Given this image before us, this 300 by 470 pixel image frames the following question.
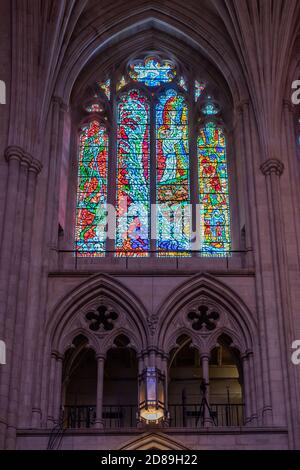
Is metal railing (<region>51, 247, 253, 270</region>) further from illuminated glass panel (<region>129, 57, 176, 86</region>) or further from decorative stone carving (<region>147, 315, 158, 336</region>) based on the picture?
illuminated glass panel (<region>129, 57, 176, 86</region>)

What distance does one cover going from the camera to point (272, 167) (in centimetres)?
2286

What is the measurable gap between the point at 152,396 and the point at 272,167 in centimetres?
657

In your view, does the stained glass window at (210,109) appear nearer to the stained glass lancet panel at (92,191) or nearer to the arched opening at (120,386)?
the stained glass lancet panel at (92,191)

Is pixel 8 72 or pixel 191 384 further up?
pixel 8 72

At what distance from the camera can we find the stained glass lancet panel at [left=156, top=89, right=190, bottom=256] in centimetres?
2406

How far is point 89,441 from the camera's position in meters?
19.3

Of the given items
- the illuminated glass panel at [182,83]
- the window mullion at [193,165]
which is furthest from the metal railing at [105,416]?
the illuminated glass panel at [182,83]

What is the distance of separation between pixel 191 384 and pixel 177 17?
992 centimetres

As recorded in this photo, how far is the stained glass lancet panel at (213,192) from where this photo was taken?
24.0 meters

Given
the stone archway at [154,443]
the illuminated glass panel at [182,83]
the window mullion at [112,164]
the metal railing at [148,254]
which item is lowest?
the stone archway at [154,443]

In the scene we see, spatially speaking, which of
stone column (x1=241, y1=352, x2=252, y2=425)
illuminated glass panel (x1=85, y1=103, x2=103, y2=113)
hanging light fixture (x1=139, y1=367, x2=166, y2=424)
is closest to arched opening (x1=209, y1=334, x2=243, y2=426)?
stone column (x1=241, y1=352, x2=252, y2=425)

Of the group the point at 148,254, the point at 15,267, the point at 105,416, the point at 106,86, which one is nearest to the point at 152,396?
the point at 105,416
